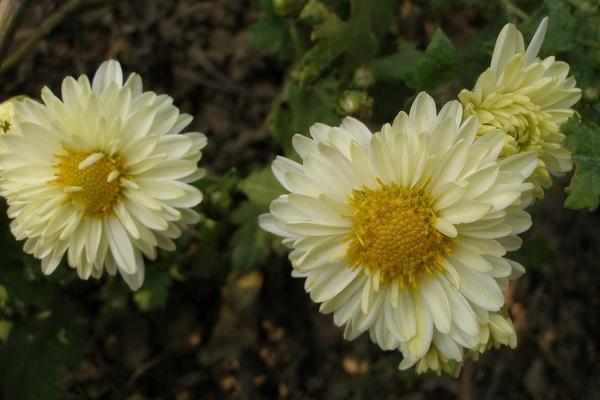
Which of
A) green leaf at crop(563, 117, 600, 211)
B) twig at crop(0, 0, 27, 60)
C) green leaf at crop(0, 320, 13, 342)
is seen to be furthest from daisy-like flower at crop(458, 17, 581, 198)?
green leaf at crop(0, 320, 13, 342)

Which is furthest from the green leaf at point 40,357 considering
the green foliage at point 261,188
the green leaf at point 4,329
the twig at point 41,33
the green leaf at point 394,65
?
the green leaf at point 394,65

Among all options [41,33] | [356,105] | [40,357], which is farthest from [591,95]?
[40,357]

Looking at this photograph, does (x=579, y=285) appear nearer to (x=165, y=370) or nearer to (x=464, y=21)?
(x=464, y=21)

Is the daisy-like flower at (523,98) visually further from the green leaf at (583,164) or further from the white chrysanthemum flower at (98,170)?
the white chrysanthemum flower at (98,170)

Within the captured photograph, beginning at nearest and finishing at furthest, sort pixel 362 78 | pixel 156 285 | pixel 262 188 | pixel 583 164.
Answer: pixel 583 164, pixel 362 78, pixel 262 188, pixel 156 285

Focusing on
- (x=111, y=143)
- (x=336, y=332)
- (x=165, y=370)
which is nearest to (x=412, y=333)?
(x=111, y=143)

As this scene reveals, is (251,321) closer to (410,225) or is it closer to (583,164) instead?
(410,225)
